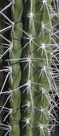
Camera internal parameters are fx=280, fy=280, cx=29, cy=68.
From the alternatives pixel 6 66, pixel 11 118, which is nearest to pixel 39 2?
pixel 6 66

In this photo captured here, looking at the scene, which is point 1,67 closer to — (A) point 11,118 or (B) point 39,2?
(A) point 11,118

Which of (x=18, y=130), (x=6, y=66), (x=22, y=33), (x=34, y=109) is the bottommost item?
(x=18, y=130)
